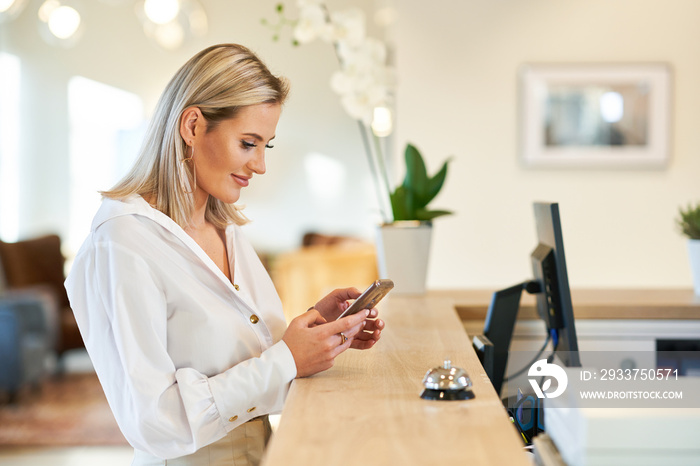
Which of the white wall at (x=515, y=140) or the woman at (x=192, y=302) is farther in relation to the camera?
the white wall at (x=515, y=140)

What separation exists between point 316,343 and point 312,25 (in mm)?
1513

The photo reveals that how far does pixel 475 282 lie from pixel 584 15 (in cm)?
146

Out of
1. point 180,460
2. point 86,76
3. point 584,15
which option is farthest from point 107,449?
point 86,76

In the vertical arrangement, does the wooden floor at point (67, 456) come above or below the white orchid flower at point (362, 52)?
below

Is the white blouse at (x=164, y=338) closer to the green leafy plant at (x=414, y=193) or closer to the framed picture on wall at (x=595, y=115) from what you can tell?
the green leafy plant at (x=414, y=193)

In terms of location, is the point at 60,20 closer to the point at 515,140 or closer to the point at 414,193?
the point at 515,140

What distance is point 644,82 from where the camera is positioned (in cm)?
368

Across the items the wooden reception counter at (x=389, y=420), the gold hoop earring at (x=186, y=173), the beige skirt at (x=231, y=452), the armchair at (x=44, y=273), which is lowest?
the armchair at (x=44, y=273)

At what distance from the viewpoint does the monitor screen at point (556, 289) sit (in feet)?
5.06

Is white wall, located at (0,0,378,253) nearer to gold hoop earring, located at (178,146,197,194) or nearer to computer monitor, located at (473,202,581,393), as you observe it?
computer monitor, located at (473,202,581,393)

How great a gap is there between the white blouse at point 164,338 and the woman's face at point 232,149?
0.47ft

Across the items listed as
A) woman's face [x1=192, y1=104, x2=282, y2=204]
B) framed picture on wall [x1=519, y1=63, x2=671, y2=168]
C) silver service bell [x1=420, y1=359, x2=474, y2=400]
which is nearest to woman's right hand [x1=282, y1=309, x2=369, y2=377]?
silver service bell [x1=420, y1=359, x2=474, y2=400]

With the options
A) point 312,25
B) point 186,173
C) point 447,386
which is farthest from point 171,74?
point 447,386

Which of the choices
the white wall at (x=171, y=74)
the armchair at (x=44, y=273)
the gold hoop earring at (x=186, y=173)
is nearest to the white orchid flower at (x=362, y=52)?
the gold hoop earring at (x=186, y=173)
